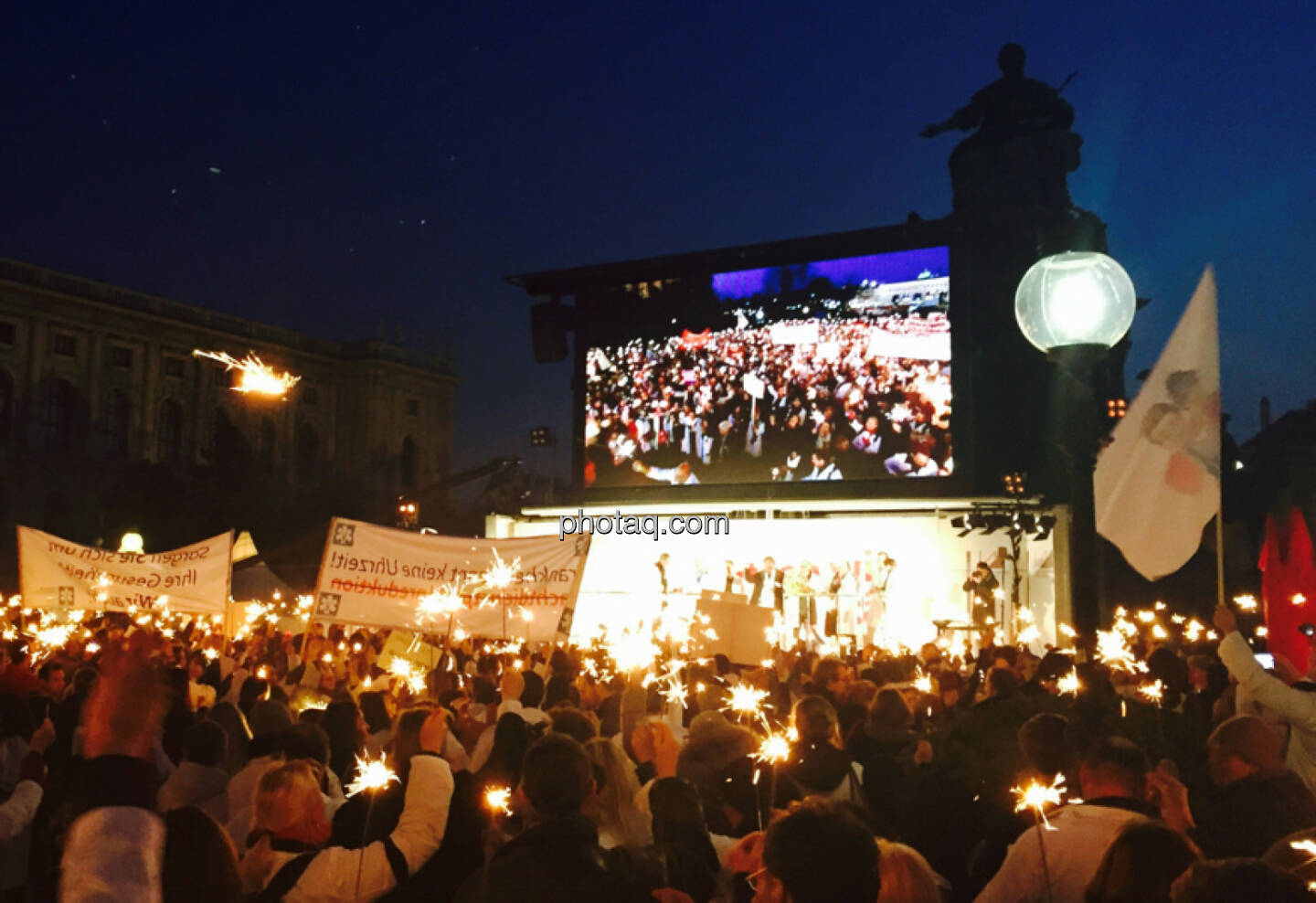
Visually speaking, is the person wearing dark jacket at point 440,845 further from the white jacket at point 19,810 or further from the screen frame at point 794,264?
the screen frame at point 794,264

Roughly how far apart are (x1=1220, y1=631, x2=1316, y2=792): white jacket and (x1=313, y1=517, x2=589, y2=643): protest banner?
5.33 m

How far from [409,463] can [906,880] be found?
64.5 meters

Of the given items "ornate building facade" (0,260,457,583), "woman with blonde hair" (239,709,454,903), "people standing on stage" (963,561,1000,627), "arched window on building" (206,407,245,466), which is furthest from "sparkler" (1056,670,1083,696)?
"arched window on building" (206,407,245,466)

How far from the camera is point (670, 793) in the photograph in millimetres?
4152

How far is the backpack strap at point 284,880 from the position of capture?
3.65m

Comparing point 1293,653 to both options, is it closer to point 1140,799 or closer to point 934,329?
point 1140,799

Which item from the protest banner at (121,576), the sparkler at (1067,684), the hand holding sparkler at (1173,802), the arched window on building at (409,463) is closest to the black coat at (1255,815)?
the hand holding sparkler at (1173,802)

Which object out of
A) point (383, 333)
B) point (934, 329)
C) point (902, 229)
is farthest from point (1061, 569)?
point (383, 333)

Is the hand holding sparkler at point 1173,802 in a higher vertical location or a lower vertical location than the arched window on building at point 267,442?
lower

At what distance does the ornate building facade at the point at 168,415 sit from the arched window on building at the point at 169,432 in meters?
0.06

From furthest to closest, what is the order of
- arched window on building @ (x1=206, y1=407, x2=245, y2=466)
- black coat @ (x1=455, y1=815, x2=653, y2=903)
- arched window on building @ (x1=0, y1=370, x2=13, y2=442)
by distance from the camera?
arched window on building @ (x1=206, y1=407, x2=245, y2=466), arched window on building @ (x1=0, y1=370, x2=13, y2=442), black coat @ (x1=455, y1=815, x2=653, y2=903)

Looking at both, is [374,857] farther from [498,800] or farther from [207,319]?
[207,319]

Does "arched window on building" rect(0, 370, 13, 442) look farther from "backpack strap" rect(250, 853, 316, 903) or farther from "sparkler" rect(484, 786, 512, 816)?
"backpack strap" rect(250, 853, 316, 903)

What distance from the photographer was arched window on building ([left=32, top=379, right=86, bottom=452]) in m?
50.2
